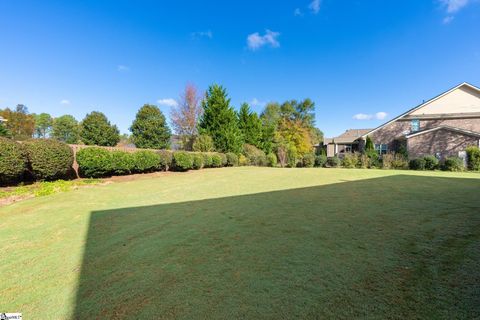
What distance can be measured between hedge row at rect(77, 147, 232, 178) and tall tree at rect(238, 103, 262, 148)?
10.2 meters

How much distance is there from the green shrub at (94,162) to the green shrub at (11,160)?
6.46ft

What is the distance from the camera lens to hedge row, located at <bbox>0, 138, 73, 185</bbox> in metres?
6.97

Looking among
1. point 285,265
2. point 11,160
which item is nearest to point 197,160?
point 11,160

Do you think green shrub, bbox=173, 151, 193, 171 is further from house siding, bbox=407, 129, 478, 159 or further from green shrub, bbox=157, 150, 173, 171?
house siding, bbox=407, 129, 478, 159

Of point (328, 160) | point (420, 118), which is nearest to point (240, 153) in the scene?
point (328, 160)

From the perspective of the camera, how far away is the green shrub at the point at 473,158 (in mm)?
16078

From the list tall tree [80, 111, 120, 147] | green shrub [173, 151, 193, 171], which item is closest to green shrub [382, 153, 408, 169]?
green shrub [173, 151, 193, 171]

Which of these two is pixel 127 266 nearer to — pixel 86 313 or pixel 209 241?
pixel 86 313

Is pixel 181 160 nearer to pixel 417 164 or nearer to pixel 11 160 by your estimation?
pixel 11 160

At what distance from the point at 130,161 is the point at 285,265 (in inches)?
429

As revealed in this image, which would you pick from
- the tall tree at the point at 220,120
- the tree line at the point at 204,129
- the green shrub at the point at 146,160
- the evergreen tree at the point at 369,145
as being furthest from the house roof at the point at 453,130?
the green shrub at the point at 146,160

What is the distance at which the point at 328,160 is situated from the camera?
2253cm

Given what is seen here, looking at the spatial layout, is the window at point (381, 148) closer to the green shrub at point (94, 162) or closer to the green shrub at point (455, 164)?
the green shrub at point (455, 164)

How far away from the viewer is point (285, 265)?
2.33 meters
